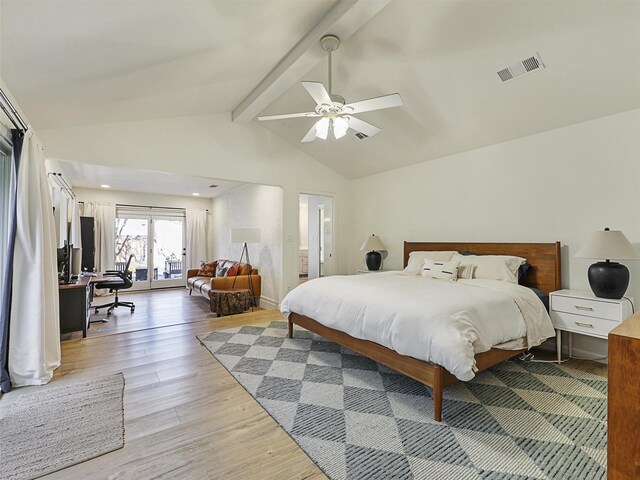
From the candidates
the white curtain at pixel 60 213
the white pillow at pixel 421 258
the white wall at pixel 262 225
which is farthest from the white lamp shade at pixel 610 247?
the white curtain at pixel 60 213

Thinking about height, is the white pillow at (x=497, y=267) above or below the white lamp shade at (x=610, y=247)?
below

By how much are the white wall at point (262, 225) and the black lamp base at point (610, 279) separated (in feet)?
13.3

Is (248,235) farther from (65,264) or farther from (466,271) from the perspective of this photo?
(466,271)

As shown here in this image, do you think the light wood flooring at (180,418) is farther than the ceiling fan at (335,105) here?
No

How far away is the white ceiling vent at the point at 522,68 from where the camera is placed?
8.64 ft

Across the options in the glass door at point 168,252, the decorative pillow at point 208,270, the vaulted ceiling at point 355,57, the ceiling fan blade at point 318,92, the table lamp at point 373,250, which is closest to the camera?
the vaulted ceiling at point 355,57

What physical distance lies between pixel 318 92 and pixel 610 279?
3.04m

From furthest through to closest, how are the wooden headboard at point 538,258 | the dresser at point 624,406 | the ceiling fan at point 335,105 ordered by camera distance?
the wooden headboard at point 538,258
the ceiling fan at point 335,105
the dresser at point 624,406

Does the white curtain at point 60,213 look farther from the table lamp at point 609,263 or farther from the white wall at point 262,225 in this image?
the table lamp at point 609,263

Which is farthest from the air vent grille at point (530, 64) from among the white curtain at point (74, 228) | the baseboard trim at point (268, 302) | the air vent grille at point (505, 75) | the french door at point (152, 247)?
the french door at point (152, 247)

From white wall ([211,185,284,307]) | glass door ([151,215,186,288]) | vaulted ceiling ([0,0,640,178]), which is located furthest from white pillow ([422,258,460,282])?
glass door ([151,215,186,288])

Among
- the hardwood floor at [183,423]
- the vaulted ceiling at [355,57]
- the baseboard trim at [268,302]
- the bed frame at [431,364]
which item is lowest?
the hardwood floor at [183,423]

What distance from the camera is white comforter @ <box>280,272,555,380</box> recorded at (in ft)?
6.59

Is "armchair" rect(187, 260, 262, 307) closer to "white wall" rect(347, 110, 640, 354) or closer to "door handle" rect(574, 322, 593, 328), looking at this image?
"white wall" rect(347, 110, 640, 354)
